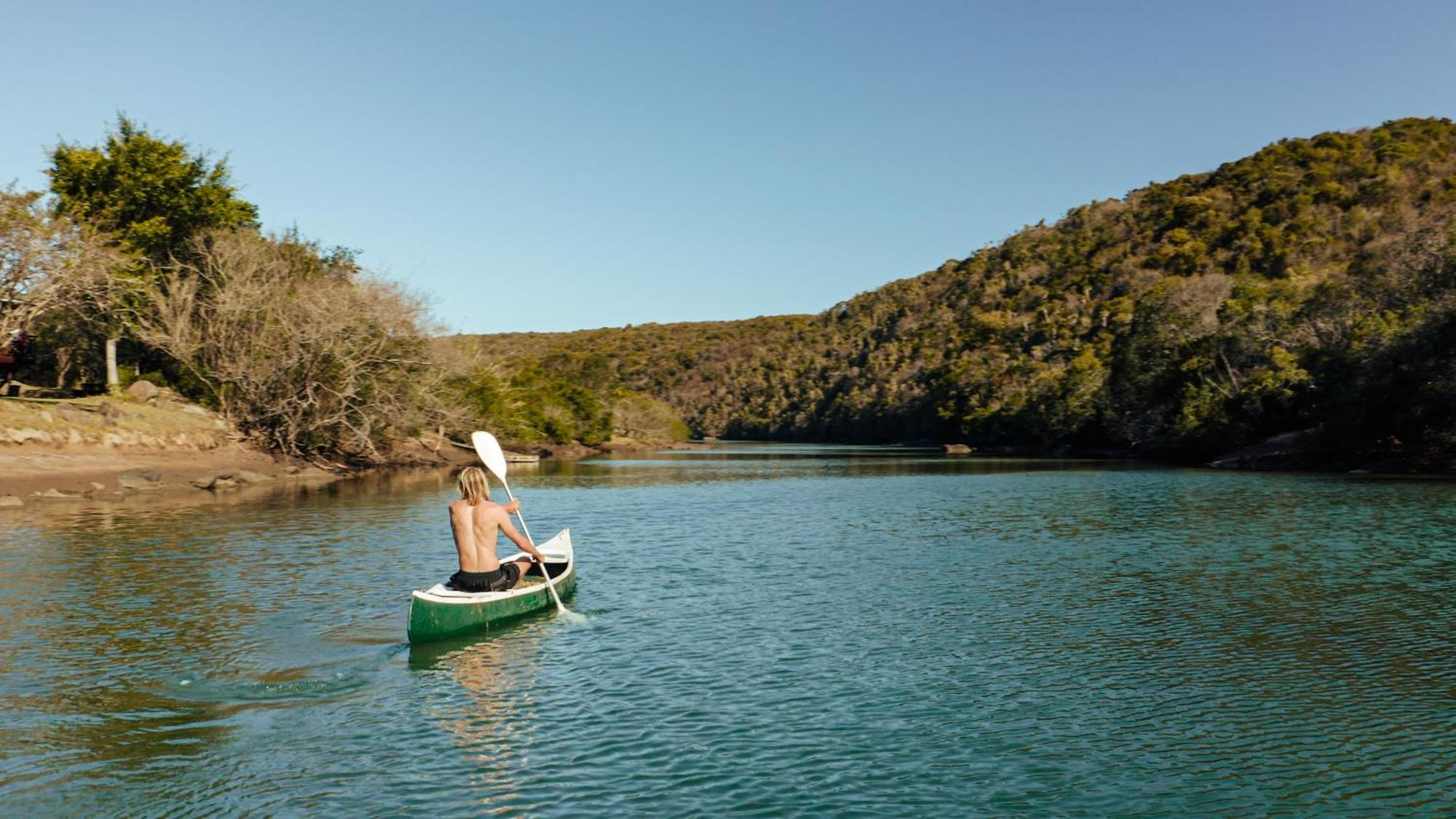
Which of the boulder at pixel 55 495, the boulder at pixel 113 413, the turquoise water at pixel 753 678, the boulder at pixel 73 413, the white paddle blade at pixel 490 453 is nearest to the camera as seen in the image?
the turquoise water at pixel 753 678

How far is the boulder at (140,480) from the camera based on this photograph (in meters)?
43.8

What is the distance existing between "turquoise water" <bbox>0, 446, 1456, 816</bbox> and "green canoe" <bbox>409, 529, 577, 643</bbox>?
1.29 ft

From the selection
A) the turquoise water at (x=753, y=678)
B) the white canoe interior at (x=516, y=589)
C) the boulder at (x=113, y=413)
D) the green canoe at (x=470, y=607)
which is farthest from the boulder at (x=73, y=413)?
the green canoe at (x=470, y=607)

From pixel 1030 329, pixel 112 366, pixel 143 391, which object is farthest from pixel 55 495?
pixel 1030 329

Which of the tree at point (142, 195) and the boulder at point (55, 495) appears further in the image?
the tree at point (142, 195)

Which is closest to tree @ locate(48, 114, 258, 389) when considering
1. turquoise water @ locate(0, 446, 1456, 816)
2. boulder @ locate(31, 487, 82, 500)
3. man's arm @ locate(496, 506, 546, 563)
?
boulder @ locate(31, 487, 82, 500)

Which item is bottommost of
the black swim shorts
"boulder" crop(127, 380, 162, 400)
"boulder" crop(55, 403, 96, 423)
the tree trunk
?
the black swim shorts

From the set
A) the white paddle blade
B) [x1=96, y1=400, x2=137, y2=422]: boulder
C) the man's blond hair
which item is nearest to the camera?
the man's blond hair

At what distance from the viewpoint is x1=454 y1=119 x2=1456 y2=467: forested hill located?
194 ft

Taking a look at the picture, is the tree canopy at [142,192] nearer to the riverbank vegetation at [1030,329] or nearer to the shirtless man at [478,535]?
the riverbank vegetation at [1030,329]

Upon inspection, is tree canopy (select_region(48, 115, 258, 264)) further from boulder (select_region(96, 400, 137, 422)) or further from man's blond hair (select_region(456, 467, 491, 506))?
man's blond hair (select_region(456, 467, 491, 506))

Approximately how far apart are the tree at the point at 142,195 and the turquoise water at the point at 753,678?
3199cm

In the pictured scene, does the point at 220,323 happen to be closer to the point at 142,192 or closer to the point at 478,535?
the point at 142,192

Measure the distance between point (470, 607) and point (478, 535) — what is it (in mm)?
1210
